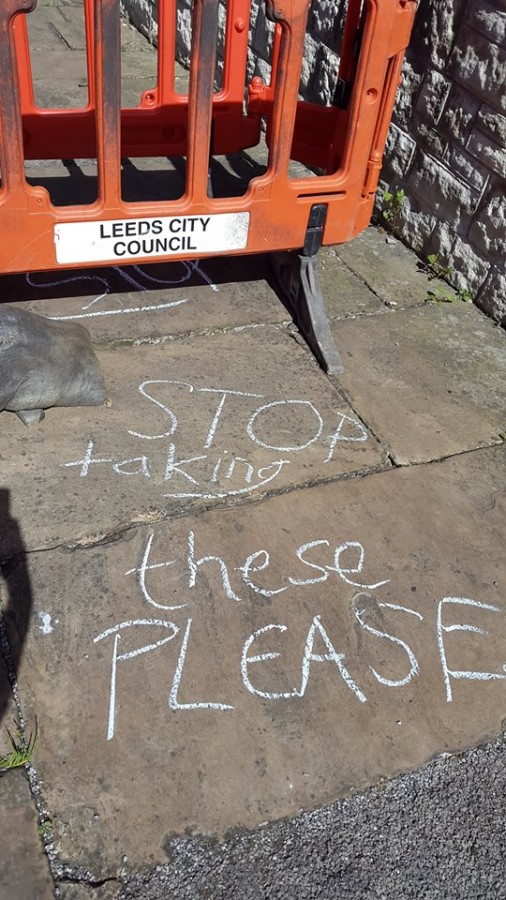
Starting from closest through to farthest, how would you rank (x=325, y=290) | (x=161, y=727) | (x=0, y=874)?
1. (x=0, y=874)
2. (x=161, y=727)
3. (x=325, y=290)

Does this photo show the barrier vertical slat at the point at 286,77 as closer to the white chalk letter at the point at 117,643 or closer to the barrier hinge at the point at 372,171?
the barrier hinge at the point at 372,171

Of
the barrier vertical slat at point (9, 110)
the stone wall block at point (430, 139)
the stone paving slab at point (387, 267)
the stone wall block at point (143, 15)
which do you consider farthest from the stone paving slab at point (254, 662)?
the stone wall block at point (143, 15)

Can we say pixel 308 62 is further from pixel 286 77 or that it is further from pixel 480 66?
pixel 286 77

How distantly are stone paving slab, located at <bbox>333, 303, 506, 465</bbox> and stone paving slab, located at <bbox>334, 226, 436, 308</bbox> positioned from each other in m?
0.15

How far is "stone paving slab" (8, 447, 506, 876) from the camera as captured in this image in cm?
205

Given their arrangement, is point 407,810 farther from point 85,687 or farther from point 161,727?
point 85,687

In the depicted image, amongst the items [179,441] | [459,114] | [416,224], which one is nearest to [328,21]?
[459,114]

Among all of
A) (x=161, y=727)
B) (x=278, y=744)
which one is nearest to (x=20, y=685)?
(x=161, y=727)

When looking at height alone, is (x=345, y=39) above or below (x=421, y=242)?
above

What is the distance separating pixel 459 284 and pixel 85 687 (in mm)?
3064

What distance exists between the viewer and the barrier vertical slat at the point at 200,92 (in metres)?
2.71

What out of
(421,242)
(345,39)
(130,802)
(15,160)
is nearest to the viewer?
(130,802)

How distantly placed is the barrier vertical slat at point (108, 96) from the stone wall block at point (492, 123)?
6.36 feet

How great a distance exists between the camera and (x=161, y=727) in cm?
216
